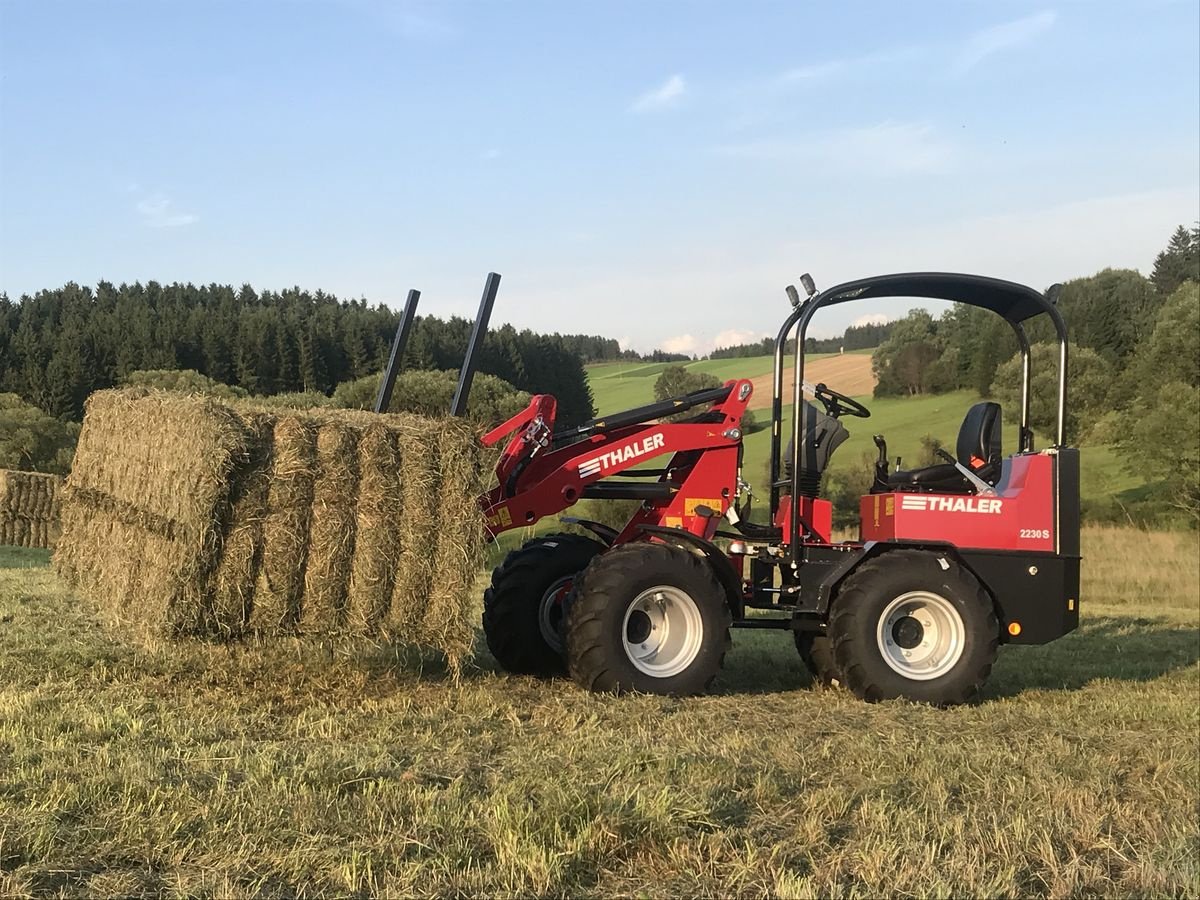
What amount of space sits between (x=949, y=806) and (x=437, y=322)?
182ft

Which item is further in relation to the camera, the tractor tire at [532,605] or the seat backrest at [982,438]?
the seat backrest at [982,438]

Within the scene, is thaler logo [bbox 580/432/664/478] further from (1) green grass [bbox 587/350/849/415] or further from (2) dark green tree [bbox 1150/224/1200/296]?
(2) dark green tree [bbox 1150/224/1200/296]

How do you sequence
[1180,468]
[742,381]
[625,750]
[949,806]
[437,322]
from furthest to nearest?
[437,322]
[1180,468]
[742,381]
[625,750]
[949,806]

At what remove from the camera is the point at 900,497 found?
791cm

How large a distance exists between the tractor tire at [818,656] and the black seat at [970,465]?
1343 mm

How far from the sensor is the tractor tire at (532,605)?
8.06 metres

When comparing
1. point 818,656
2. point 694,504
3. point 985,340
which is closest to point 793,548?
point 694,504

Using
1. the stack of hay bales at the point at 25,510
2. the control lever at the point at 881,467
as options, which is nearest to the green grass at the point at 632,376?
the stack of hay bales at the point at 25,510

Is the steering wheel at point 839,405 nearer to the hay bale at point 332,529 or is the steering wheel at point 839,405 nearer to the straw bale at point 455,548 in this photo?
the straw bale at point 455,548

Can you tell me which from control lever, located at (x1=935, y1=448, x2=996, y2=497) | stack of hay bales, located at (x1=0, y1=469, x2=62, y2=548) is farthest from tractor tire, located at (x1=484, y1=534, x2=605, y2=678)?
stack of hay bales, located at (x1=0, y1=469, x2=62, y2=548)

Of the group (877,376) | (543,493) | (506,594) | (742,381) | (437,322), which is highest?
(437,322)

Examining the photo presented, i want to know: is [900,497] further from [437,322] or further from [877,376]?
[437,322]

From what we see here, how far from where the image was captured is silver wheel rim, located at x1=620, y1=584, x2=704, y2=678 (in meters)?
7.30

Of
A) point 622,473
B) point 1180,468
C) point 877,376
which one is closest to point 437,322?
point 877,376
